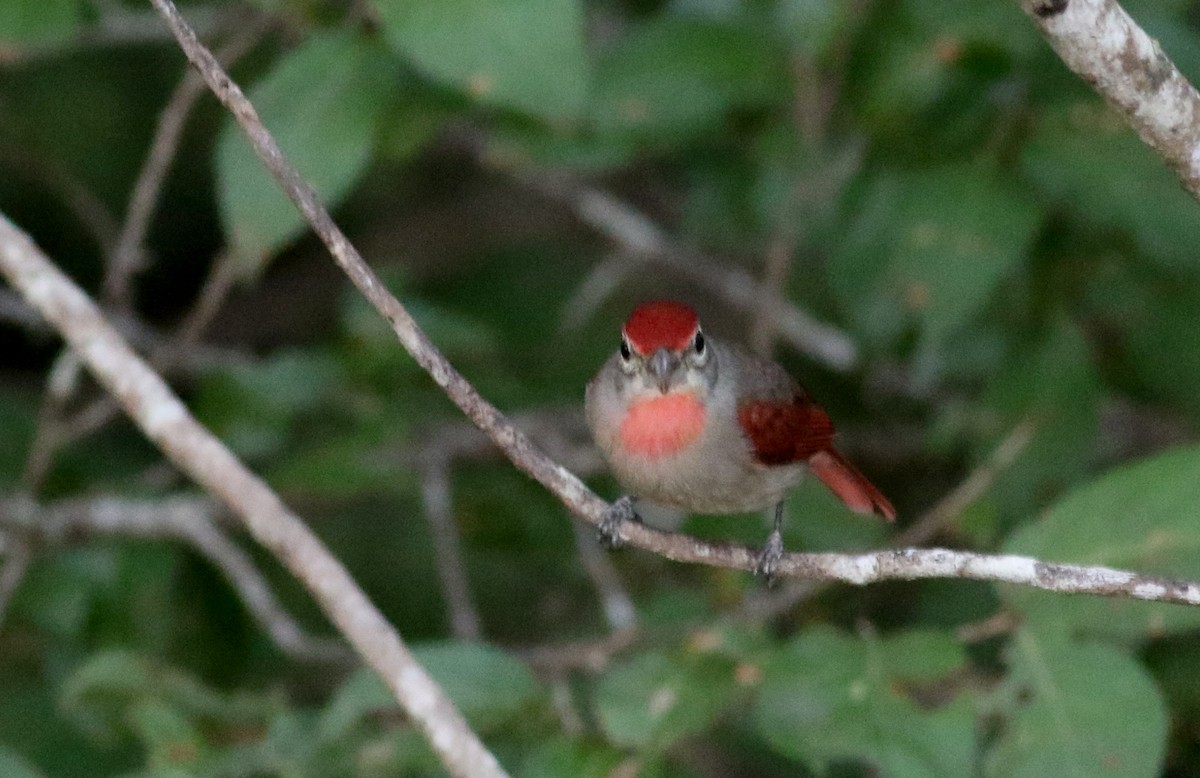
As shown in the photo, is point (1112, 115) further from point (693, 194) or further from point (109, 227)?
point (109, 227)

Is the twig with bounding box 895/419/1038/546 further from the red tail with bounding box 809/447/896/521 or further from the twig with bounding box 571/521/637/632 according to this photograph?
the twig with bounding box 571/521/637/632

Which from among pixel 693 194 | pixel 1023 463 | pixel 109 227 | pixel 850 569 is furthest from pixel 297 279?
pixel 850 569

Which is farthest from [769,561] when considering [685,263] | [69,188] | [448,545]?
[69,188]

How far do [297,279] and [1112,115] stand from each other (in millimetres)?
3830

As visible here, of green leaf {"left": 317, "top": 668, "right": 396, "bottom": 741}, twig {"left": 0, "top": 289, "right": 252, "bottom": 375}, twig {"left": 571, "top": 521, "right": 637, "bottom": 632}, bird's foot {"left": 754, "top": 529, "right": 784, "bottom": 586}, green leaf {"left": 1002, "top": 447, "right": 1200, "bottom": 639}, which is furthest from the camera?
twig {"left": 0, "top": 289, "right": 252, "bottom": 375}

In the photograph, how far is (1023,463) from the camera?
477 centimetres

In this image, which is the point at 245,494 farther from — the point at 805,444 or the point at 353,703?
the point at 805,444

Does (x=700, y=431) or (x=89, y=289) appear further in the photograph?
(x=89, y=289)

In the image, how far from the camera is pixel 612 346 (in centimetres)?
625

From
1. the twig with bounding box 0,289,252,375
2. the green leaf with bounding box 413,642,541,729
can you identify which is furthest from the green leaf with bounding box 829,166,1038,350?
the twig with bounding box 0,289,252,375

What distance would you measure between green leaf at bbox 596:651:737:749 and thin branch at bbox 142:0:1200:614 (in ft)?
1.75

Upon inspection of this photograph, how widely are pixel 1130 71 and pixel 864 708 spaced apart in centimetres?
149

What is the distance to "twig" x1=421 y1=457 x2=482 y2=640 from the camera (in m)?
4.94

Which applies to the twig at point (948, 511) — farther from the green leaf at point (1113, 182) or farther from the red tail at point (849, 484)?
the green leaf at point (1113, 182)
